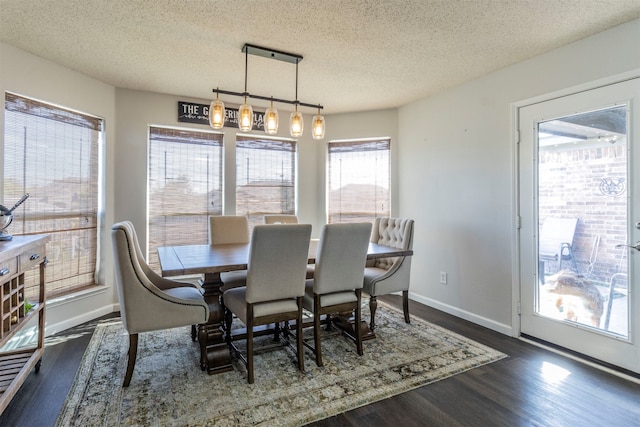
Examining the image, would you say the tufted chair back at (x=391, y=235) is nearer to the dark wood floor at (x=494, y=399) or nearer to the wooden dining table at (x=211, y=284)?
the wooden dining table at (x=211, y=284)

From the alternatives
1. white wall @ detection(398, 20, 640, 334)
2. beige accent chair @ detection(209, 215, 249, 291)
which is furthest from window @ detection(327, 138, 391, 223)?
beige accent chair @ detection(209, 215, 249, 291)

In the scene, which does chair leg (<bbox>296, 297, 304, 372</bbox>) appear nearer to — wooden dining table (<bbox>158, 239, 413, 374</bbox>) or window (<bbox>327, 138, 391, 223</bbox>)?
wooden dining table (<bbox>158, 239, 413, 374</bbox>)

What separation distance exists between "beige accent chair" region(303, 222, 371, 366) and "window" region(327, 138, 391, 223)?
81.2 inches

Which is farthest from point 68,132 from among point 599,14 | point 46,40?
point 599,14

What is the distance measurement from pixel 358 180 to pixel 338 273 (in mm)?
2362

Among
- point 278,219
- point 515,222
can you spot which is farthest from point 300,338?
point 515,222

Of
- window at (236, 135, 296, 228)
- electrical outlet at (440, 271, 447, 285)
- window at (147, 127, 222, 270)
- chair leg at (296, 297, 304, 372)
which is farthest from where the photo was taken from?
window at (236, 135, 296, 228)

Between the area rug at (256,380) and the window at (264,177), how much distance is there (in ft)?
A: 6.20

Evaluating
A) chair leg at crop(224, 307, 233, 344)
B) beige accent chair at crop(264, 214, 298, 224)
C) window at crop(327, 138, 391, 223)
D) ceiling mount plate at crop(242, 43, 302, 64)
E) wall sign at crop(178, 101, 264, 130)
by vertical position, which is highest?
ceiling mount plate at crop(242, 43, 302, 64)

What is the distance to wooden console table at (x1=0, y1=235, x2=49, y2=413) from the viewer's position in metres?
1.80

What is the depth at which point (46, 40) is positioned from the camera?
2607 millimetres

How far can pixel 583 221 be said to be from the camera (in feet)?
8.46

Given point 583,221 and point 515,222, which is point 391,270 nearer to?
point 515,222

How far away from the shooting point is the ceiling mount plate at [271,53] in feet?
8.76
